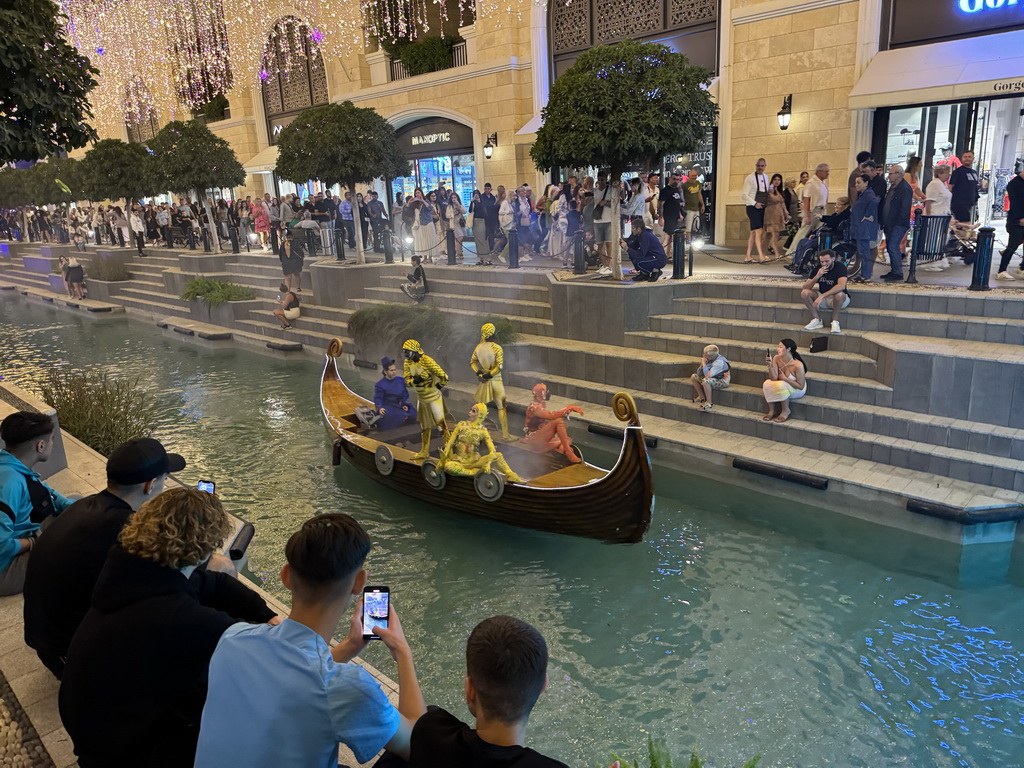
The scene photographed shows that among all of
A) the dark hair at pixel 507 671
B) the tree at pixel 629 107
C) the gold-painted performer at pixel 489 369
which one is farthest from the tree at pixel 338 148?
the dark hair at pixel 507 671

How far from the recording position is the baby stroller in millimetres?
9828

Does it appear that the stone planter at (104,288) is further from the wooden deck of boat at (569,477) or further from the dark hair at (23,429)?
the dark hair at (23,429)

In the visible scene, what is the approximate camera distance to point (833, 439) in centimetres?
814

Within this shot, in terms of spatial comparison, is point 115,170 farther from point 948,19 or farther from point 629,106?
point 948,19

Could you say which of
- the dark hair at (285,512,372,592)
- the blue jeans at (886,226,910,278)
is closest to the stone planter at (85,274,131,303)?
the blue jeans at (886,226,910,278)

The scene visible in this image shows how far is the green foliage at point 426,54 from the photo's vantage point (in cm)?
2197

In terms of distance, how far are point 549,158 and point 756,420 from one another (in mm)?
Result: 5534

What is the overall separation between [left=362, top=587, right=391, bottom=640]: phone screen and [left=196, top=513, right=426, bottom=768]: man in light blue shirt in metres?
0.26

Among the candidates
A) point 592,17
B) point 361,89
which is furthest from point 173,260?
point 592,17

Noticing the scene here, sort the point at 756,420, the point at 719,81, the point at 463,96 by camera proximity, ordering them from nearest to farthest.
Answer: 1. the point at 756,420
2. the point at 719,81
3. the point at 463,96

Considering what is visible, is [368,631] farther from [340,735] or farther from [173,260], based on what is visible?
[173,260]

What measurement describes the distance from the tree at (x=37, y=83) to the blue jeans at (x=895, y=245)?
9.93 metres

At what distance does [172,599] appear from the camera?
2557 mm

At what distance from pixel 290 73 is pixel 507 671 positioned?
30.4 m
